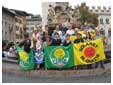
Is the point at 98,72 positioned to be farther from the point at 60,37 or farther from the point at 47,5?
the point at 47,5

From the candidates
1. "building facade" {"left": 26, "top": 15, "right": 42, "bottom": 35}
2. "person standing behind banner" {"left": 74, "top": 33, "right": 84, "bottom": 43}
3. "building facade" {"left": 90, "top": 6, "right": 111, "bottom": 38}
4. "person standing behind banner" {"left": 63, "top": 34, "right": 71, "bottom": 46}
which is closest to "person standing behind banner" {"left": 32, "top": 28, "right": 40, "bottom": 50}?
"building facade" {"left": 26, "top": 15, "right": 42, "bottom": 35}

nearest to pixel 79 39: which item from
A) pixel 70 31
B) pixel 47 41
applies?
pixel 70 31

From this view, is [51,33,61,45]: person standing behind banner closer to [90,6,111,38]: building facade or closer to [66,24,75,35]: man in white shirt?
[66,24,75,35]: man in white shirt

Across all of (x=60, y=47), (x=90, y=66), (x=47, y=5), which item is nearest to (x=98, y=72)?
(x=90, y=66)

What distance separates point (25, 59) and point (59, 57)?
87 centimetres

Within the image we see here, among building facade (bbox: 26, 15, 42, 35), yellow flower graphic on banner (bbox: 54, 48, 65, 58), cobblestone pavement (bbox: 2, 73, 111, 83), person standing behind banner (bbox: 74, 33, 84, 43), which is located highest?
building facade (bbox: 26, 15, 42, 35)

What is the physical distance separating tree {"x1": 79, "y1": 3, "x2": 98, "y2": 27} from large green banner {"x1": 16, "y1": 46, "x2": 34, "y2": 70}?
5.12 feet

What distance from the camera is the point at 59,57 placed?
11.9 metres

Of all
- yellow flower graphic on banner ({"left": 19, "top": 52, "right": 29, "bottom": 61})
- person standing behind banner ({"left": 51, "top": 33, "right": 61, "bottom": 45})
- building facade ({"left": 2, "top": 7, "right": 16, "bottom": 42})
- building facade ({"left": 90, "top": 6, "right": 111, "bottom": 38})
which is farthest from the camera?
yellow flower graphic on banner ({"left": 19, "top": 52, "right": 29, "bottom": 61})

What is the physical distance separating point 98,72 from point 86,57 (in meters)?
0.48

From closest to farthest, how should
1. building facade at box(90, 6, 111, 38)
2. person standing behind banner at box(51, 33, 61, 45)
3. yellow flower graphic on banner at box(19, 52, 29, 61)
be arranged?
building facade at box(90, 6, 111, 38), person standing behind banner at box(51, 33, 61, 45), yellow flower graphic on banner at box(19, 52, 29, 61)

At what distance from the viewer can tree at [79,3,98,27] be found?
38.7ft

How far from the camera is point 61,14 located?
11961mm

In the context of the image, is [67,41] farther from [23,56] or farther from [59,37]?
[23,56]
